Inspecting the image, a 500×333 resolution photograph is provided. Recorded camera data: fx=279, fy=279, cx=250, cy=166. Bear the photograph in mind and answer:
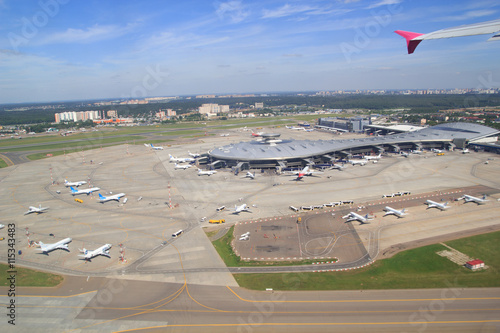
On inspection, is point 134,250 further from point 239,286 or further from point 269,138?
point 269,138

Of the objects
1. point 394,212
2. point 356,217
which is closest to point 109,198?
point 356,217

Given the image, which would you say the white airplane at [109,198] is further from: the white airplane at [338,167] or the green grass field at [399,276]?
the white airplane at [338,167]

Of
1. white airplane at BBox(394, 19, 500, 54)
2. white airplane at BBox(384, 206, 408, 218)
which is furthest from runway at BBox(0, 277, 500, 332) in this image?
white airplane at BBox(394, 19, 500, 54)

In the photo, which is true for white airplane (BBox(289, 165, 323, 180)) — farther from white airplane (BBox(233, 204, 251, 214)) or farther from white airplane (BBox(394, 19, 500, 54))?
white airplane (BBox(394, 19, 500, 54))

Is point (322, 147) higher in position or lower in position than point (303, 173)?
higher

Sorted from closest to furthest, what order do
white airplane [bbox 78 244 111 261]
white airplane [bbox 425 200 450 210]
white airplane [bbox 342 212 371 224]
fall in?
1. white airplane [bbox 78 244 111 261]
2. white airplane [bbox 342 212 371 224]
3. white airplane [bbox 425 200 450 210]

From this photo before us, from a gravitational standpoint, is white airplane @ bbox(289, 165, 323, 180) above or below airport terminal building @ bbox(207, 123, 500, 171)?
→ below

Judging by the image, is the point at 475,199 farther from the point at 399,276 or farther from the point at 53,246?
the point at 53,246
